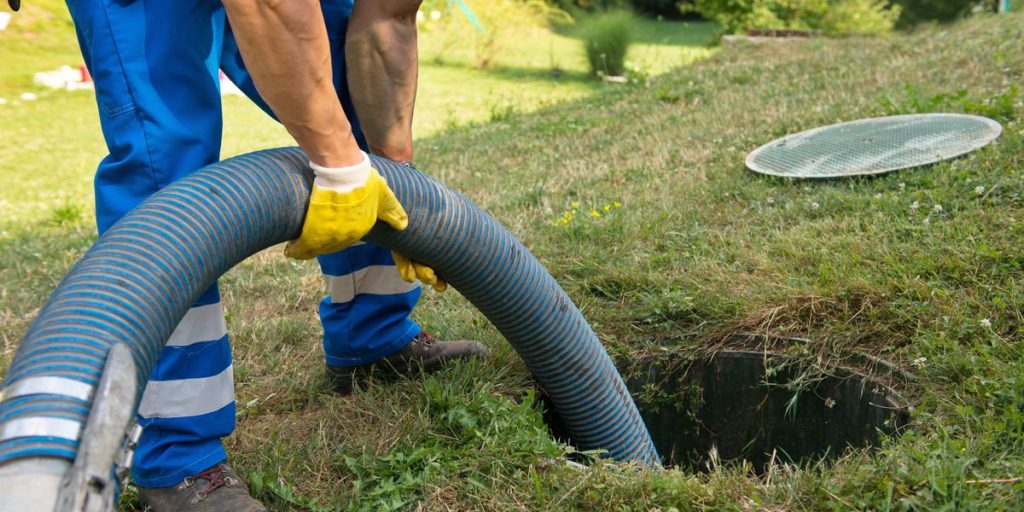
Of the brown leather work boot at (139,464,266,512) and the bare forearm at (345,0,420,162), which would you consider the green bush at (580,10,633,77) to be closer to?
the bare forearm at (345,0,420,162)

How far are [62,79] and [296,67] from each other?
10.6m

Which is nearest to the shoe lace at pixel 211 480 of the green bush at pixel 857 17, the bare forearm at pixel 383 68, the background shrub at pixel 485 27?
the bare forearm at pixel 383 68

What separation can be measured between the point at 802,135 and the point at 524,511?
10.6ft

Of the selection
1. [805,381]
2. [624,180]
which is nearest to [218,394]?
[805,381]

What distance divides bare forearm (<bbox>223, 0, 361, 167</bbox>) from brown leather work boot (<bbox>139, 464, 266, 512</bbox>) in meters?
0.78

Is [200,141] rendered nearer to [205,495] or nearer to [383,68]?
[383,68]

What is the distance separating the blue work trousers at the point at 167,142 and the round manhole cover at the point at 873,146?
266 centimetres

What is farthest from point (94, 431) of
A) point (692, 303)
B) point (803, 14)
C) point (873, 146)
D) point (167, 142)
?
point (803, 14)

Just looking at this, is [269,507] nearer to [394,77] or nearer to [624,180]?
[394,77]

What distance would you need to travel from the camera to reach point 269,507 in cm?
212

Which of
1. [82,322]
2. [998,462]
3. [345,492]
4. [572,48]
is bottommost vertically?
[572,48]

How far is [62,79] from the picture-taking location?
10922 mm

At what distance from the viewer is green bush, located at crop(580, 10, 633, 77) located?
1225 centimetres

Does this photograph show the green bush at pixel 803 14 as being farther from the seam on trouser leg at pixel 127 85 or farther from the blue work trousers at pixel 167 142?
the seam on trouser leg at pixel 127 85
